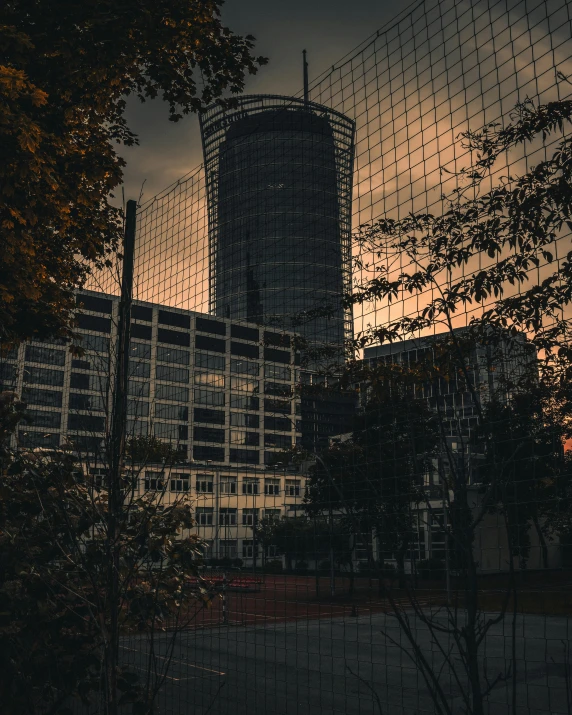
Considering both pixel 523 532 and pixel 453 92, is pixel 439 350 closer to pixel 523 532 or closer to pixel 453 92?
pixel 523 532

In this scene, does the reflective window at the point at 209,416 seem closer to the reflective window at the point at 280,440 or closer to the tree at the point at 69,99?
the reflective window at the point at 280,440

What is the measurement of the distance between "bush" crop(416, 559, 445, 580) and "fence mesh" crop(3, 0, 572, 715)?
34 millimetres

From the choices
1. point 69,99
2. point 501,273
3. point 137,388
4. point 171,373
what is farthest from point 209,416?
point 69,99

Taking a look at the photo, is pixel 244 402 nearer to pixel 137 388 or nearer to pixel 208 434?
pixel 208 434

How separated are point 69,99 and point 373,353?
16.4 feet

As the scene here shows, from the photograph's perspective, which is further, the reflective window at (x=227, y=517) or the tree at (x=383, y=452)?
the reflective window at (x=227, y=517)

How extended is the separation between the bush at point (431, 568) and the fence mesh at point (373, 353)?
0.03 metres

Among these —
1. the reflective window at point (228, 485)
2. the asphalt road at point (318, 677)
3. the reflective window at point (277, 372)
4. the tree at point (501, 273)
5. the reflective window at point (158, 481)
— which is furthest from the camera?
the asphalt road at point (318, 677)

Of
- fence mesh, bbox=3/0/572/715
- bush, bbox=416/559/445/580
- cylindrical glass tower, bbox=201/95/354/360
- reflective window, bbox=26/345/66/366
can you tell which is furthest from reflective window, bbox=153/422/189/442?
bush, bbox=416/559/445/580

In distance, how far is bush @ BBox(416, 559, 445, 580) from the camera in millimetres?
4026

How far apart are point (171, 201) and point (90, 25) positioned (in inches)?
70.5

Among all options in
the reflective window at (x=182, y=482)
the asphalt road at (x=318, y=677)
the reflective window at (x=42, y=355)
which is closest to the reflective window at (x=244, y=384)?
the reflective window at (x=182, y=482)

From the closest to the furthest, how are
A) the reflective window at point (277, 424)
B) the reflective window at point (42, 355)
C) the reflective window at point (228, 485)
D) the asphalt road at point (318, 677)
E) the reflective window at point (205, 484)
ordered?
the reflective window at point (277, 424) < the reflective window at point (228, 485) < the reflective window at point (205, 484) < the asphalt road at point (318, 677) < the reflective window at point (42, 355)

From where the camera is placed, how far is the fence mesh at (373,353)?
3613 millimetres
